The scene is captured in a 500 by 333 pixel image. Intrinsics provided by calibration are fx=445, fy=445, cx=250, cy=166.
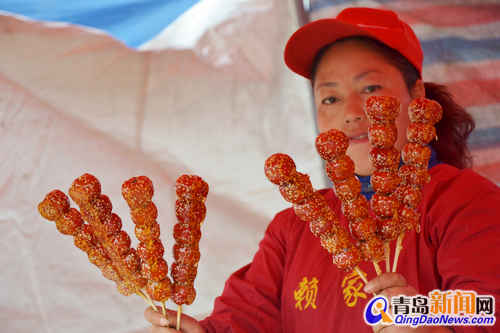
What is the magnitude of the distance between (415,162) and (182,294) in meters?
0.64

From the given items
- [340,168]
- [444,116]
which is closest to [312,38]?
[444,116]

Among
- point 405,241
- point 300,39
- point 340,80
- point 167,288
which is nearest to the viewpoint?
point 167,288

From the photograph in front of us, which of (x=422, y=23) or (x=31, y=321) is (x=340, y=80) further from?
(x=31, y=321)

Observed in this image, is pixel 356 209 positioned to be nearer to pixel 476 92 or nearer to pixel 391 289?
pixel 391 289

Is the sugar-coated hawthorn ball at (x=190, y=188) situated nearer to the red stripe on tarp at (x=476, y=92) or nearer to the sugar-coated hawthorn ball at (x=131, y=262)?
the sugar-coated hawthorn ball at (x=131, y=262)

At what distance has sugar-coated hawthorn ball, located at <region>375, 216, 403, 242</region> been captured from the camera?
1.01 meters

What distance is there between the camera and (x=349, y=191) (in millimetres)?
1012

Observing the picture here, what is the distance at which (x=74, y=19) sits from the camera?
2.05 meters

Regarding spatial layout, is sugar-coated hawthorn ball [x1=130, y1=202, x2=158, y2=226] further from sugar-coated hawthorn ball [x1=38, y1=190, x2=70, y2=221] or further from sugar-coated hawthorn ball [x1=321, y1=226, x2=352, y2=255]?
sugar-coated hawthorn ball [x1=321, y1=226, x2=352, y2=255]

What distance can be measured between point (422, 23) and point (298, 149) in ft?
3.03

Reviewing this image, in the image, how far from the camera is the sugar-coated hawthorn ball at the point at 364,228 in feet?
3.30

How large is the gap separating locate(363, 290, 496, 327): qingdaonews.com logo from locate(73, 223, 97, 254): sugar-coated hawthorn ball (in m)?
0.70

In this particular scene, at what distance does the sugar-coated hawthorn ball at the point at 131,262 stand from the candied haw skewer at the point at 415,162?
0.61 m

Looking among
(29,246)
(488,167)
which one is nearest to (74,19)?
(29,246)
